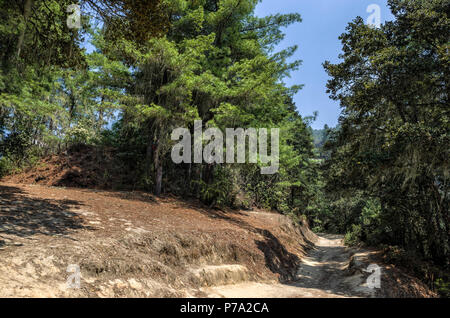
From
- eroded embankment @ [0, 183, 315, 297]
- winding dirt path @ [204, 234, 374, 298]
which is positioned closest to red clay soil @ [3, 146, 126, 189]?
eroded embankment @ [0, 183, 315, 297]

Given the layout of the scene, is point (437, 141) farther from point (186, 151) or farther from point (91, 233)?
point (186, 151)

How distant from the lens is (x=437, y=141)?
629 cm

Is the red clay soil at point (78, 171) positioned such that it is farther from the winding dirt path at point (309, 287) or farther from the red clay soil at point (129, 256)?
the winding dirt path at point (309, 287)

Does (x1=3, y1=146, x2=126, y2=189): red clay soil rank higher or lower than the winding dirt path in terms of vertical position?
higher

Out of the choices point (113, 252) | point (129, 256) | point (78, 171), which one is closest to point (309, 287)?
point (129, 256)

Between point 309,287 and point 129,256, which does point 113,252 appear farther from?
point 309,287

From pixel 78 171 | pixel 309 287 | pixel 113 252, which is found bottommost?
pixel 309 287

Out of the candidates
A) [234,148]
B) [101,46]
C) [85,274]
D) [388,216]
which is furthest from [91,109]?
[388,216]

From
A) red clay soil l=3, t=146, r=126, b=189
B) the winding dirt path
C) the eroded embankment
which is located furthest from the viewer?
red clay soil l=3, t=146, r=126, b=189

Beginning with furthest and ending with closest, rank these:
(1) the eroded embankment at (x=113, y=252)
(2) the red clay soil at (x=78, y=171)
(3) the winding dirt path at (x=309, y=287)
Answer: (2) the red clay soil at (x=78, y=171), (3) the winding dirt path at (x=309, y=287), (1) the eroded embankment at (x=113, y=252)

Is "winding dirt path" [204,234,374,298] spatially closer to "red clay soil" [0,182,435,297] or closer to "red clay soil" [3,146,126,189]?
"red clay soil" [0,182,435,297]

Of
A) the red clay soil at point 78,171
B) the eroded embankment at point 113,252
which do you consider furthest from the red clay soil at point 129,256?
the red clay soil at point 78,171

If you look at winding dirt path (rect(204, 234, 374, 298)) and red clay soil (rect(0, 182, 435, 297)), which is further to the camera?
winding dirt path (rect(204, 234, 374, 298))

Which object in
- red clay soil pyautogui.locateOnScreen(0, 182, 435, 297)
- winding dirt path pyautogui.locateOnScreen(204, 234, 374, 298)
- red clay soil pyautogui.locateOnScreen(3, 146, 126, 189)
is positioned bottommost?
winding dirt path pyautogui.locateOnScreen(204, 234, 374, 298)
